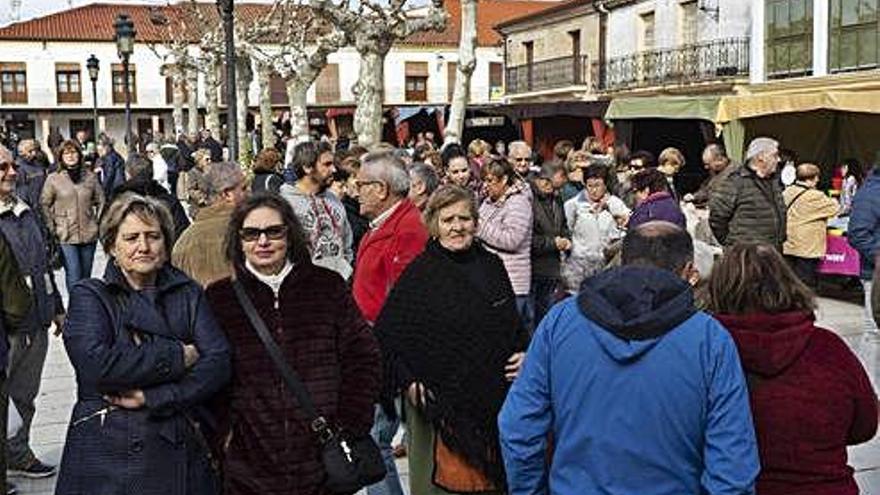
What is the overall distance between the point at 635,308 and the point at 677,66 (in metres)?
25.2

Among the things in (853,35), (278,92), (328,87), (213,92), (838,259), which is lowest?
(838,259)

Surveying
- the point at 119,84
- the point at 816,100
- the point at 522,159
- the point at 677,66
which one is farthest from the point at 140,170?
the point at 119,84

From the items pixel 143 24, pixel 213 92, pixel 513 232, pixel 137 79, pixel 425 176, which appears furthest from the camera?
pixel 143 24

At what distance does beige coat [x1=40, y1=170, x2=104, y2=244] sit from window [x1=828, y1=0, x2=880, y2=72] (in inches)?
494

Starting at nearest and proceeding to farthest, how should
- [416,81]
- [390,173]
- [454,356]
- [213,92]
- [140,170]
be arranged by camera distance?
[454,356]
[390,173]
[140,170]
[213,92]
[416,81]

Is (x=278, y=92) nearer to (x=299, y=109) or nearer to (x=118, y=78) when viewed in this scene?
(x=118, y=78)

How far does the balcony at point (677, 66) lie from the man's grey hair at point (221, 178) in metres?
19.6

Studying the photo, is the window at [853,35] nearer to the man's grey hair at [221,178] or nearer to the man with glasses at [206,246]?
the man's grey hair at [221,178]

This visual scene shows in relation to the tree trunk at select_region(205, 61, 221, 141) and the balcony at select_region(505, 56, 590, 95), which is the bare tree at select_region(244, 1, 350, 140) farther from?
the balcony at select_region(505, 56, 590, 95)

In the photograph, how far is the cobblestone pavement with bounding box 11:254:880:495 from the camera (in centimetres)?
536

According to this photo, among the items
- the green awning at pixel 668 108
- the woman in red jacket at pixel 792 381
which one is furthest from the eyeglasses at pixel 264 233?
the green awning at pixel 668 108

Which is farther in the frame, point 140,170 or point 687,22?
point 687,22

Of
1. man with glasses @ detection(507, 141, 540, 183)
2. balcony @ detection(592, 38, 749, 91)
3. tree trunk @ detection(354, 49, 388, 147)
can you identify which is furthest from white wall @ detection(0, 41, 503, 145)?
man with glasses @ detection(507, 141, 540, 183)

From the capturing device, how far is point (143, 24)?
212 feet
